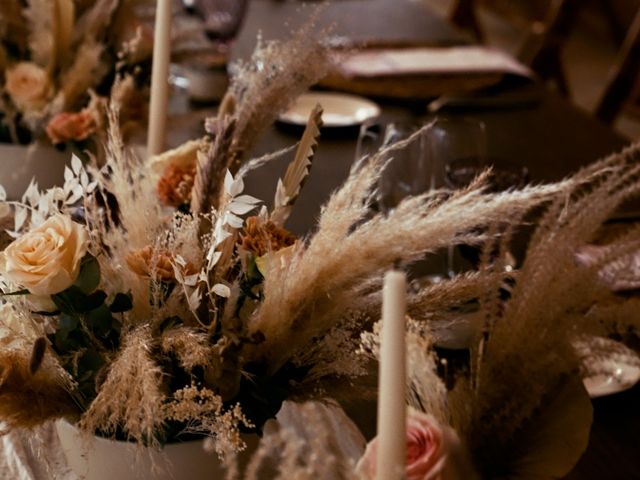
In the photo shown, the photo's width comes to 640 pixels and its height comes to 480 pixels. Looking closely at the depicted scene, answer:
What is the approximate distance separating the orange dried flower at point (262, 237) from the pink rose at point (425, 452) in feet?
0.61

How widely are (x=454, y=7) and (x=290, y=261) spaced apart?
8.67 ft

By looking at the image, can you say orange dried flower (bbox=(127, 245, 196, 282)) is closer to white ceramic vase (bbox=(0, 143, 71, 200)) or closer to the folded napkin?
white ceramic vase (bbox=(0, 143, 71, 200))

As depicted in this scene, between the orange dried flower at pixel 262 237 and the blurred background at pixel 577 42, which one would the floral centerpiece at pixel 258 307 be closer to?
the orange dried flower at pixel 262 237

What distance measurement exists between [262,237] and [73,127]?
0.58 metres

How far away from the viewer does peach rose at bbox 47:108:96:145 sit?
49.7 inches

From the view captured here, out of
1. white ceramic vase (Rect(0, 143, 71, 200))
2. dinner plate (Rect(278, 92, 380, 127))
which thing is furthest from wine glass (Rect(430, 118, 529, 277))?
white ceramic vase (Rect(0, 143, 71, 200))

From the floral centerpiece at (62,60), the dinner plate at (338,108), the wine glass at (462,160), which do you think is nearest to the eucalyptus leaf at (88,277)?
the floral centerpiece at (62,60)

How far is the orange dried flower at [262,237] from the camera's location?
30.0 inches

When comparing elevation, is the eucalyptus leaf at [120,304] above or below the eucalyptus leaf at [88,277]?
below

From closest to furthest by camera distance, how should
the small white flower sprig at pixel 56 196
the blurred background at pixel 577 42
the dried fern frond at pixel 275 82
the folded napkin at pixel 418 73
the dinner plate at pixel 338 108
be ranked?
the small white flower sprig at pixel 56 196
the dried fern frond at pixel 275 82
the dinner plate at pixel 338 108
the folded napkin at pixel 418 73
the blurred background at pixel 577 42

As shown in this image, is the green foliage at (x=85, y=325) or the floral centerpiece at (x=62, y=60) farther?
the floral centerpiece at (x=62, y=60)

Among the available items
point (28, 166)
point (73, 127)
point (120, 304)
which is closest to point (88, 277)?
point (120, 304)

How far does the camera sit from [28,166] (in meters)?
1.37

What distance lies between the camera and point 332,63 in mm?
1027
